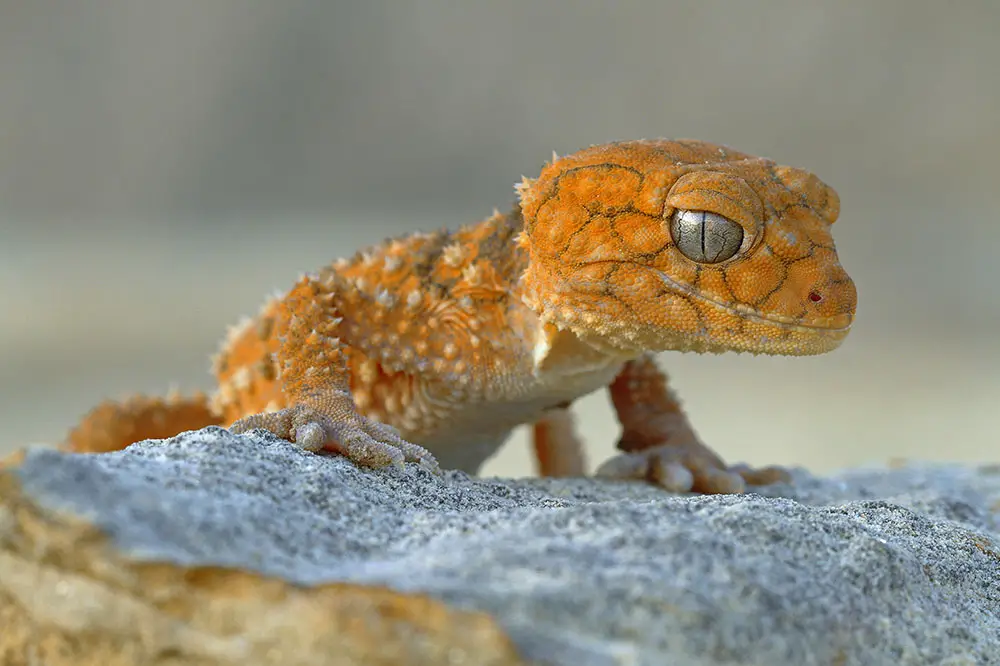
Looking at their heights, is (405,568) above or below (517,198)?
below

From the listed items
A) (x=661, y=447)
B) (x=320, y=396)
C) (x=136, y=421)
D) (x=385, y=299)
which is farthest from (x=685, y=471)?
(x=136, y=421)

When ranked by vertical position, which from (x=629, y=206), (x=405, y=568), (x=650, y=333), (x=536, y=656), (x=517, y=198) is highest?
(x=517, y=198)

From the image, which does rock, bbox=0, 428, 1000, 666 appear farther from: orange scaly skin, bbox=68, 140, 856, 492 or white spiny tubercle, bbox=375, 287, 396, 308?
white spiny tubercle, bbox=375, 287, 396, 308

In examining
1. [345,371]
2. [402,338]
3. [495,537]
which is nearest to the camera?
[495,537]

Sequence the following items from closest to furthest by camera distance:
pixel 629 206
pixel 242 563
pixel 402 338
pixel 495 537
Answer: pixel 242 563 → pixel 495 537 → pixel 629 206 → pixel 402 338

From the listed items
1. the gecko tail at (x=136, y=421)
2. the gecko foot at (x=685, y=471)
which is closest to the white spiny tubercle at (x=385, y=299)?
the gecko foot at (x=685, y=471)

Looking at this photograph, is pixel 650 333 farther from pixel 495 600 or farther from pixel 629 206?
pixel 495 600

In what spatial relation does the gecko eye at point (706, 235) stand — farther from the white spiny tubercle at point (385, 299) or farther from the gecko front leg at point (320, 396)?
the white spiny tubercle at point (385, 299)

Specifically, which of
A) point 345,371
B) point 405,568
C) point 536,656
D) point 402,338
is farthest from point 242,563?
point 402,338
